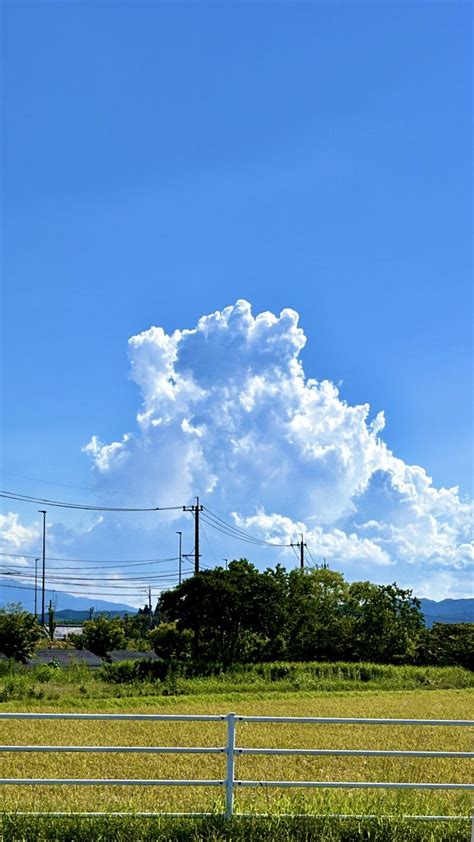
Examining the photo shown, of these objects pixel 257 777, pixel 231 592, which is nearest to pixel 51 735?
pixel 257 777

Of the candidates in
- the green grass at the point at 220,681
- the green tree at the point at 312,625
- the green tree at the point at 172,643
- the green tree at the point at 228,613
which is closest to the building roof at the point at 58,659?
the green tree at the point at 172,643

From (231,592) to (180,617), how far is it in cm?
256

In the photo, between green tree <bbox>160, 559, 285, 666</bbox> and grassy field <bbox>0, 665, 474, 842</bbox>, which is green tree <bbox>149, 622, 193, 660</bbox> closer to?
green tree <bbox>160, 559, 285, 666</bbox>

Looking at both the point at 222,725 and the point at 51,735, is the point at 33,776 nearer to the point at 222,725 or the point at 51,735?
the point at 51,735

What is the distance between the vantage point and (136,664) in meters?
30.9

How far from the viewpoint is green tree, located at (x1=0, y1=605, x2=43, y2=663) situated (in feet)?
118

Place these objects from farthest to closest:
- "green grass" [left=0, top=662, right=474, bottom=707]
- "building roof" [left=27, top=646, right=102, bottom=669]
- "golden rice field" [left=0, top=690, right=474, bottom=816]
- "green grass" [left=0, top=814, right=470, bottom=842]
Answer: "building roof" [left=27, top=646, right=102, bottom=669] → "green grass" [left=0, top=662, right=474, bottom=707] → "golden rice field" [left=0, top=690, right=474, bottom=816] → "green grass" [left=0, top=814, right=470, bottom=842]

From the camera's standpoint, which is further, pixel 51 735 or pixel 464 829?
pixel 51 735

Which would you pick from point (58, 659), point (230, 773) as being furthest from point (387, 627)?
point (230, 773)

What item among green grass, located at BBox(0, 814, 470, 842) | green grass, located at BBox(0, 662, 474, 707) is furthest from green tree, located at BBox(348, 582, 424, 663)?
green grass, located at BBox(0, 814, 470, 842)

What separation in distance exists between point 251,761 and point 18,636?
24344 millimetres

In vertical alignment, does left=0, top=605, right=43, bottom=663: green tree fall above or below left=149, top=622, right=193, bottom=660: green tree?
above

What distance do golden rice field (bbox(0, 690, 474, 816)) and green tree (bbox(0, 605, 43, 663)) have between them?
12938 mm

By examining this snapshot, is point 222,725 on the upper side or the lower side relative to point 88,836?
lower
